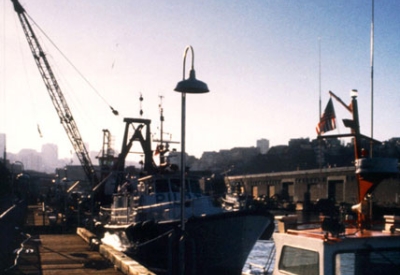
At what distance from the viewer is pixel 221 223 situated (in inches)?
754

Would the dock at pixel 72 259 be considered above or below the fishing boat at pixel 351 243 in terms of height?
below

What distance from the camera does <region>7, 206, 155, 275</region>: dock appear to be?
44.0 feet

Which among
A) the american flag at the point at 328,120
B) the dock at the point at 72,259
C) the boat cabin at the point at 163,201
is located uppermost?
the american flag at the point at 328,120

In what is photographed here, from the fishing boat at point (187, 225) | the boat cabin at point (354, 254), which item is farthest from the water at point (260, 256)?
the boat cabin at point (354, 254)

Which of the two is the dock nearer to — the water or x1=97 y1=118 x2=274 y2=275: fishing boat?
x1=97 y1=118 x2=274 y2=275: fishing boat

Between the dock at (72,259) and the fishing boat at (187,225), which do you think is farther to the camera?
the fishing boat at (187,225)

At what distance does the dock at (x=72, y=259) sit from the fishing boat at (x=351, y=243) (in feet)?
14.1

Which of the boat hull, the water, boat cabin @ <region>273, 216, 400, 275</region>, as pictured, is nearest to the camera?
boat cabin @ <region>273, 216, 400, 275</region>

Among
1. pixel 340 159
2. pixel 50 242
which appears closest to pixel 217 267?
pixel 50 242

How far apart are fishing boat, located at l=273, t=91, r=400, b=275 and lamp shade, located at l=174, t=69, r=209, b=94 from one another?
11.1 feet

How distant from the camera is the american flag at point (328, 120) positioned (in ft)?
53.7

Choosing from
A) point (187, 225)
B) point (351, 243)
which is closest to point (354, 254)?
point (351, 243)

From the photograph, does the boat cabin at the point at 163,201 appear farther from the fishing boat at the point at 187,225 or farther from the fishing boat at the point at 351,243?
the fishing boat at the point at 351,243

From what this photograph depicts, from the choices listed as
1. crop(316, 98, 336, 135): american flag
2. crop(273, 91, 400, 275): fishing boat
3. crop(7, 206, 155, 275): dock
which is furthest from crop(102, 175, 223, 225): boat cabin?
crop(273, 91, 400, 275): fishing boat
